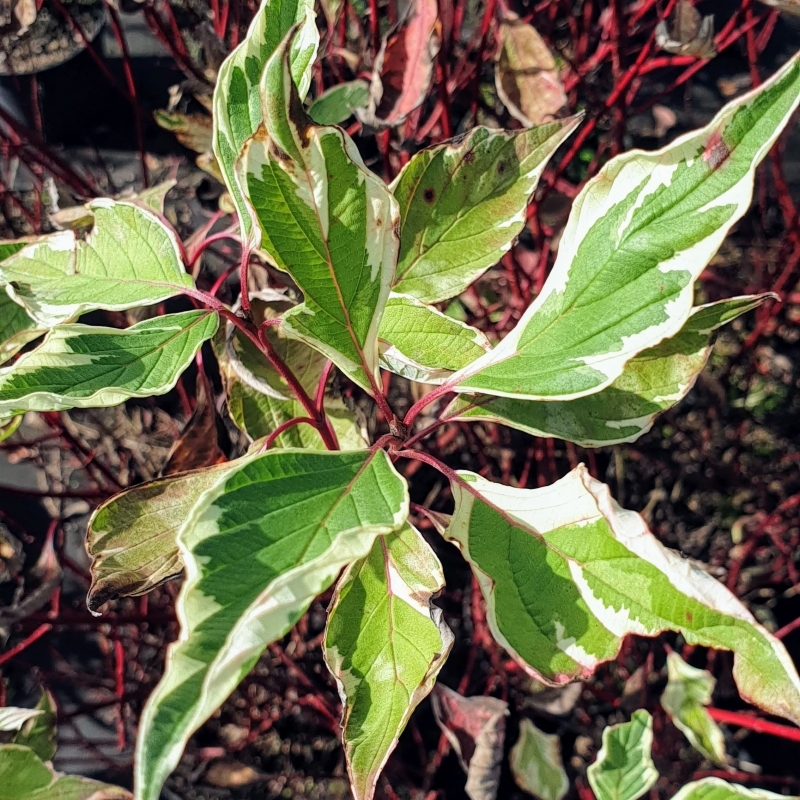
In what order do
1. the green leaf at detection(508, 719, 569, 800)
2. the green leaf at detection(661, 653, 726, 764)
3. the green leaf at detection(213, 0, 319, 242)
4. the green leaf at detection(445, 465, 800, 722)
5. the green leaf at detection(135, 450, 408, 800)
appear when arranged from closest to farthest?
the green leaf at detection(135, 450, 408, 800), the green leaf at detection(445, 465, 800, 722), the green leaf at detection(213, 0, 319, 242), the green leaf at detection(661, 653, 726, 764), the green leaf at detection(508, 719, 569, 800)

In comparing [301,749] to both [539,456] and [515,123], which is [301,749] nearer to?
[539,456]

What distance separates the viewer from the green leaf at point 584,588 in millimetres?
455

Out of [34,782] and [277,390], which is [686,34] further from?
[34,782]

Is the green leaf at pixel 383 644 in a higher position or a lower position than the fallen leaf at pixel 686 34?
lower

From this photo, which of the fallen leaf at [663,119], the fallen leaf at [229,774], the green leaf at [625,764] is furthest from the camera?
the fallen leaf at [663,119]

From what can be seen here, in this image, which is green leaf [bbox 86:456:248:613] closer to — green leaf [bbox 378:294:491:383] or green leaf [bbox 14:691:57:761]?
green leaf [bbox 378:294:491:383]

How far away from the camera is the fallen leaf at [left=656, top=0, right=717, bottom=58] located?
0.93 m

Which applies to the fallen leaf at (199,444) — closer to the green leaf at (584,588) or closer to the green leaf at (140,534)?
the green leaf at (140,534)

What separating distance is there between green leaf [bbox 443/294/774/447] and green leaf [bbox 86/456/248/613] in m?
0.27

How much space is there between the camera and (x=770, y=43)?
1.85m

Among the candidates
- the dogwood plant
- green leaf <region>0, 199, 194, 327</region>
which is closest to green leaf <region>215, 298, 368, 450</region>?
the dogwood plant

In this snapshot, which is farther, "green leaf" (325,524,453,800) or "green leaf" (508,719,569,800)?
"green leaf" (508,719,569,800)

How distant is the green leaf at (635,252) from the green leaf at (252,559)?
139 millimetres

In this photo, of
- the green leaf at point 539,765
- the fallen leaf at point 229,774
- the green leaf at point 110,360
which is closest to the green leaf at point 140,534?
the green leaf at point 110,360
